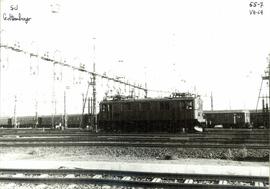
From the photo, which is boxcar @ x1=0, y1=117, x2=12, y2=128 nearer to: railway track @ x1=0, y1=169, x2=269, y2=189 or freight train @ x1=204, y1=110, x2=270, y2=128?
freight train @ x1=204, y1=110, x2=270, y2=128

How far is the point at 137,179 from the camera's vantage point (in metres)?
9.04

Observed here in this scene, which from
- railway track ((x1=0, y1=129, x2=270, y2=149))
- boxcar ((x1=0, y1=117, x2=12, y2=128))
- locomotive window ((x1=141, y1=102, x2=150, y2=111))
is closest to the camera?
railway track ((x1=0, y1=129, x2=270, y2=149))

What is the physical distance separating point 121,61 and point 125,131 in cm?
704

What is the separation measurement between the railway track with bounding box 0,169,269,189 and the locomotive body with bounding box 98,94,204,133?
721 inches

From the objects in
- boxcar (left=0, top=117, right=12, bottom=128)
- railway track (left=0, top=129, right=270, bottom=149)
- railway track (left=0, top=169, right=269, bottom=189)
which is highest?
boxcar (left=0, top=117, right=12, bottom=128)

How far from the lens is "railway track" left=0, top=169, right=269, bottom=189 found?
812cm

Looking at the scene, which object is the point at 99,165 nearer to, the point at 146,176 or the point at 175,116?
the point at 146,176

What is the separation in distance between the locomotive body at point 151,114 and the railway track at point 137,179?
60.1 ft

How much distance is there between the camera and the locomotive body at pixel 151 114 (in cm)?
2744

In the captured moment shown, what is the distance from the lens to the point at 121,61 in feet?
108

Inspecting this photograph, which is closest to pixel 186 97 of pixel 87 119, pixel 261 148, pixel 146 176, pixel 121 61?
pixel 121 61

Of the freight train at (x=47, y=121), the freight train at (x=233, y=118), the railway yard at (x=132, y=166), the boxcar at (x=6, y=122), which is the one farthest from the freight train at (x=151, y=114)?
the boxcar at (x=6, y=122)

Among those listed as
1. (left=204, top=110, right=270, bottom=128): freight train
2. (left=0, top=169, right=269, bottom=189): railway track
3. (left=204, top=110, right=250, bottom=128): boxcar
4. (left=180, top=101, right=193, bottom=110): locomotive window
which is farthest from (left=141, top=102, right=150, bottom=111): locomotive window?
(left=0, top=169, right=269, bottom=189): railway track

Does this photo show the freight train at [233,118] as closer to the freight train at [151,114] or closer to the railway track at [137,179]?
the freight train at [151,114]
